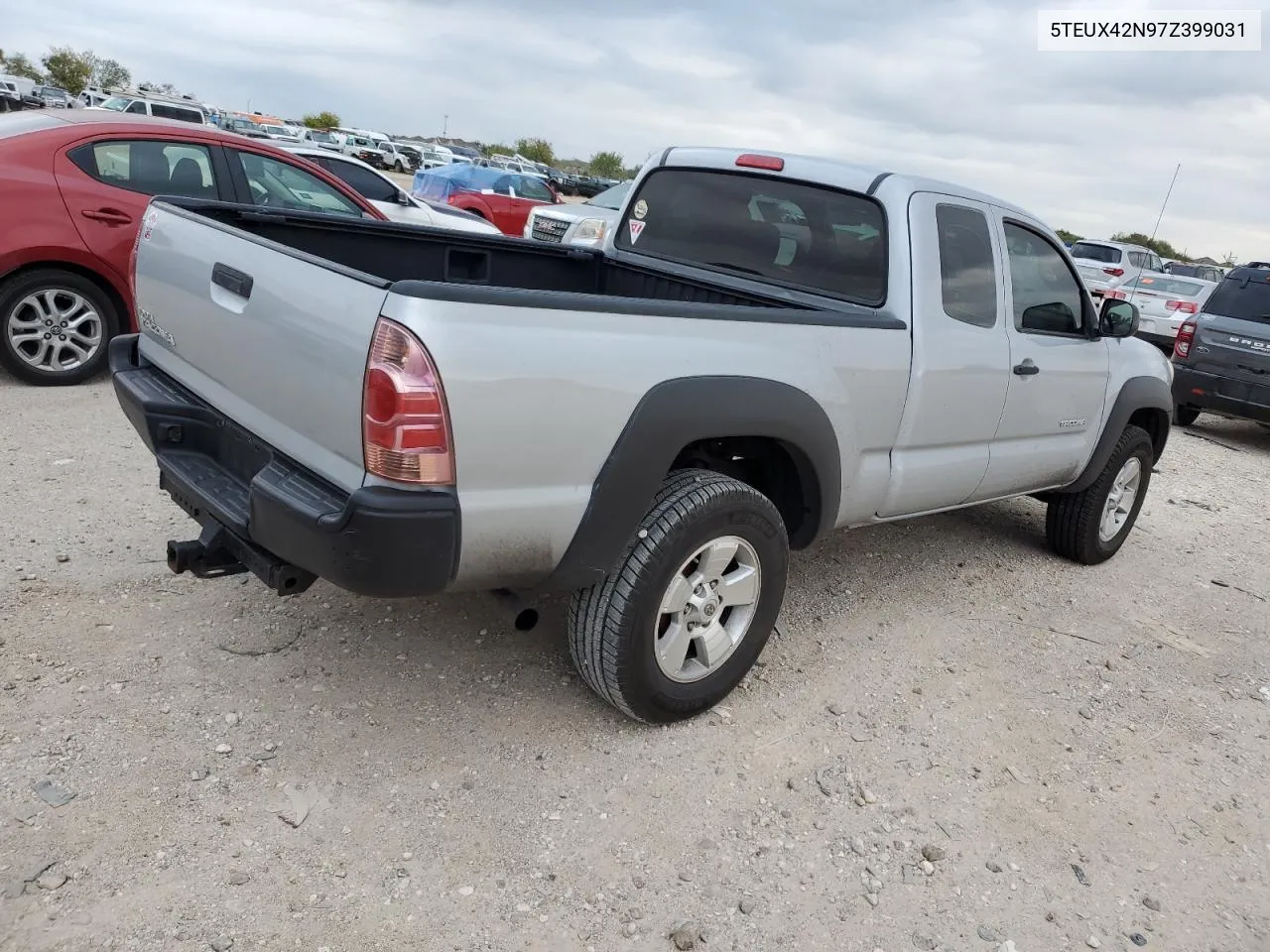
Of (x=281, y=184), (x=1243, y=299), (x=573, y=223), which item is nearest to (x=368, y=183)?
(x=573, y=223)

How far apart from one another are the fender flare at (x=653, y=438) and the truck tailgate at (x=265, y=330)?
65 cm

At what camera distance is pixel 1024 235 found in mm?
4297

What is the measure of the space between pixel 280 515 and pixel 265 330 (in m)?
0.53

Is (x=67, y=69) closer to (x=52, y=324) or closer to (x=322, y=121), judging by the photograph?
(x=322, y=121)

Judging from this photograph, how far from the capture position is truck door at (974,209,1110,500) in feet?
13.6

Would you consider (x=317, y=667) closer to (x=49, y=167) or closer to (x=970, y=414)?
(x=970, y=414)

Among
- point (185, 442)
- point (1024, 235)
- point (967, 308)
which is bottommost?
point (185, 442)

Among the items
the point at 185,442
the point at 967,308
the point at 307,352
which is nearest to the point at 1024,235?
the point at 967,308

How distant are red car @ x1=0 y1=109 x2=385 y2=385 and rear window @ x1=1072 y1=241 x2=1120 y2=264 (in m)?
18.9

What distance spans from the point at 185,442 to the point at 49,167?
367cm

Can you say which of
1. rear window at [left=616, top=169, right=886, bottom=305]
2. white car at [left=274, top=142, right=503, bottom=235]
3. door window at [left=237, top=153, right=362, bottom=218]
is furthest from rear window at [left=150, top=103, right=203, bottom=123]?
rear window at [left=616, top=169, right=886, bottom=305]

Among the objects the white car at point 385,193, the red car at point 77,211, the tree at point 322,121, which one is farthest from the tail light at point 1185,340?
the tree at point 322,121

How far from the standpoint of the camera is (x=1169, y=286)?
1516 cm

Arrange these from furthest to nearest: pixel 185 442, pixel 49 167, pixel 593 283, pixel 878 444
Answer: pixel 49 167 → pixel 593 283 → pixel 878 444 → pixel 185 442
